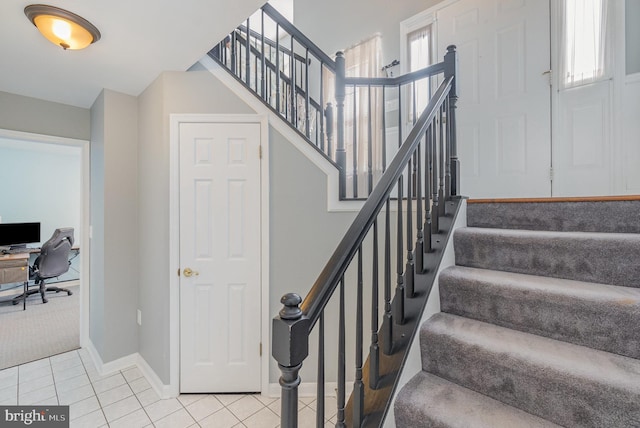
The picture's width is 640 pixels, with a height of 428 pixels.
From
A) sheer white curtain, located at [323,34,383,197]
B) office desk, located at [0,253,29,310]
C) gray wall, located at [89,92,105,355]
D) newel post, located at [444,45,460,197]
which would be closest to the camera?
newel post, located at [444,45,460,197]

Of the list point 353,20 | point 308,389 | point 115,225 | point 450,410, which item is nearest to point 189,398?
point 308,389

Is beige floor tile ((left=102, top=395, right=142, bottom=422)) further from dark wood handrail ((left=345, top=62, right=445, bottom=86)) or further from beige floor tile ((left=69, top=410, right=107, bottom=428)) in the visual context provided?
dark wood handrail ((left=345, top=62, right=445, bottom=86))

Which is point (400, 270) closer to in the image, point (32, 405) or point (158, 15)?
point (158, 15)

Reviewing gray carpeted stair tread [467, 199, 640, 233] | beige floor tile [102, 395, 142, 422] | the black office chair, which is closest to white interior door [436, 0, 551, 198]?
gray carpeted stair tread [467, 199, 640, 233]

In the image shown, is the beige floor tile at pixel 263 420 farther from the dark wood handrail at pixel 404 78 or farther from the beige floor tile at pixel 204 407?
the dark wood handrail at pixel 404 78

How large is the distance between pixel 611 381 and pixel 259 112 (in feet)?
7.66

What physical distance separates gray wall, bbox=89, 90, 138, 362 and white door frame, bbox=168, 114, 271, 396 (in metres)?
0.78

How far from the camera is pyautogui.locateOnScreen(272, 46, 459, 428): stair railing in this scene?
32.2 inches

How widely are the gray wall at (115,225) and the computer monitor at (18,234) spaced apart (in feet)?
11.5

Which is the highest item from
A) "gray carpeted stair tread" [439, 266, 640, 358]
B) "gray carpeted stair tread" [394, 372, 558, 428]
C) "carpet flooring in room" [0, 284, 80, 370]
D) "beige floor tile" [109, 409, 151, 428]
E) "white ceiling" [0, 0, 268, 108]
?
"white ceiling" [0, 0, 268, 108]

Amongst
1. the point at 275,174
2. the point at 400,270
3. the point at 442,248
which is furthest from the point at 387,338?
the point at 275,174

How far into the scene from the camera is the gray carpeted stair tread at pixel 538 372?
844 millimetres

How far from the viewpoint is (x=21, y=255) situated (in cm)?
441

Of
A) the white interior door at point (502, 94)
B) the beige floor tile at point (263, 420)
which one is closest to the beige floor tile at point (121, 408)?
the beige floor tile at point (263, 420)
